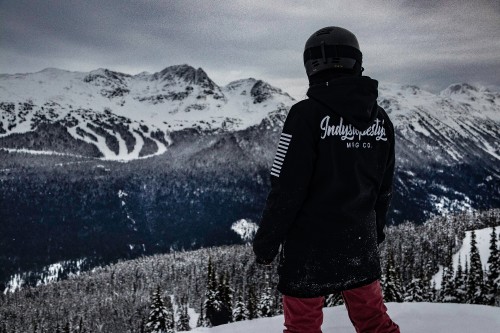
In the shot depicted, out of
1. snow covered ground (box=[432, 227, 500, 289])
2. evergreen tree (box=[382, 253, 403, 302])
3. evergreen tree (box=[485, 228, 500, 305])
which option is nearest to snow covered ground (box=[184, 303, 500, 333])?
evergreen tree (box=[382, 253, 403, 302])

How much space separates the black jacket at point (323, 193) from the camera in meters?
3.33

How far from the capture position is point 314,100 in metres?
3.45

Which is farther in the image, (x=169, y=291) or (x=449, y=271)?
(x=169, y=291)

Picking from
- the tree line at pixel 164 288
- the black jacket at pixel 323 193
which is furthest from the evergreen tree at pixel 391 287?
the tree line at pixel 164 288

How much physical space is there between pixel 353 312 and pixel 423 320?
3.81 m

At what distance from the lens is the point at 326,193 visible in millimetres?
3402

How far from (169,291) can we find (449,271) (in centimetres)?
12621

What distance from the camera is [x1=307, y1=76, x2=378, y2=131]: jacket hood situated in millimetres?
3398

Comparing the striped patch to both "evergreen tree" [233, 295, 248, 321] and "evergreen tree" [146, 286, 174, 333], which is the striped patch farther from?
"evergreen tree" [233, 295, 248, 321]

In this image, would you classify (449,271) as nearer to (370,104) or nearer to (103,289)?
(370,104)

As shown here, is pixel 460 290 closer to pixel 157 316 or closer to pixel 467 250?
pixel 157 316

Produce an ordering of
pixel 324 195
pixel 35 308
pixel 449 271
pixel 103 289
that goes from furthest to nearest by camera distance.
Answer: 1. pixel 103 289
2. pixel 35 308
3. pixel 449 271
4. pixel 324 195

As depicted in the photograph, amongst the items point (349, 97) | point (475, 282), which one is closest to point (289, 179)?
point (349, 97)

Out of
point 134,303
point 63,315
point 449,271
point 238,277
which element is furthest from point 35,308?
point 449,271
